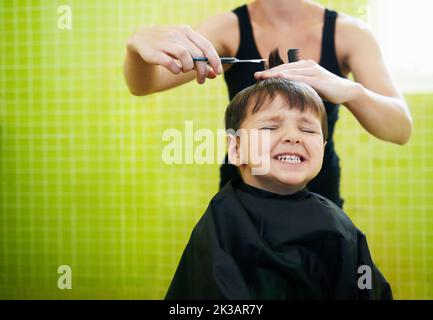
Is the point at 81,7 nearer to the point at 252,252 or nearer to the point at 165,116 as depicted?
the point at 165,116

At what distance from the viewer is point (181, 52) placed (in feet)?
5.36

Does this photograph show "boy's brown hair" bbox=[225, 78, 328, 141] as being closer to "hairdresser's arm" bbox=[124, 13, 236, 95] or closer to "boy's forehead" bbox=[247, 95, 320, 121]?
"boy's forehead" bbox=[247, 95, 320, 121]

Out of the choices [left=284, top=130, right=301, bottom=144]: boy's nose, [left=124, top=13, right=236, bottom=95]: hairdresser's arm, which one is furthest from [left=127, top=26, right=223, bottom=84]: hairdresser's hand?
[left=284, top=130, right=301, bottom=144]: boy's nose

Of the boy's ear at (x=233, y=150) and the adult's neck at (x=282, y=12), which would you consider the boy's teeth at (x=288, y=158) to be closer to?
the boy's ear at (x=233, y=150)

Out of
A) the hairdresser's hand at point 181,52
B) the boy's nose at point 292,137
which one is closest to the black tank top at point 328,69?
the hairdresser's hand at point 181,52

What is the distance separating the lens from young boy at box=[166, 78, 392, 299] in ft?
5.07

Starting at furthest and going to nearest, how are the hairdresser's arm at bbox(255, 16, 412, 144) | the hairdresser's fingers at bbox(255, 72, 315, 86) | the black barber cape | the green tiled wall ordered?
the green tiled wall
the hairdresser's arm at bbox(255, 16, 412, 144)
the hairdresser's fingers at bbox(255, 72, 315, 86)
the black barber cape

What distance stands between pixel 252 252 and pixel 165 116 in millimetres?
797

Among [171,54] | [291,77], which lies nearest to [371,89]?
[291,77]

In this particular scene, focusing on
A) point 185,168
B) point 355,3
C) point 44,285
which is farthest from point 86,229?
point 355,3

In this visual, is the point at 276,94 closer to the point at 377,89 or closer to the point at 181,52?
the point at 181,52

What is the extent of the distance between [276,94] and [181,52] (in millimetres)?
358

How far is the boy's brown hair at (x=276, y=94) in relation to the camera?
1.59 m

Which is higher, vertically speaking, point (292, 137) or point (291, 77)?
point (291, 77)
